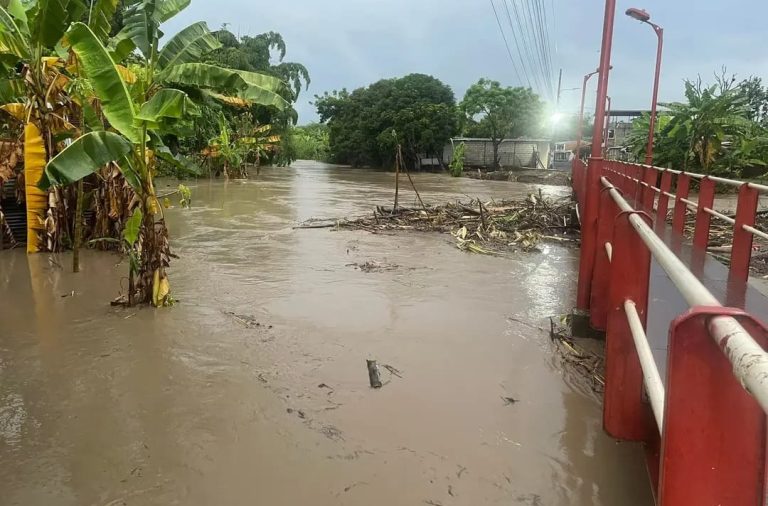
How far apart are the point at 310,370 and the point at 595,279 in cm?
240

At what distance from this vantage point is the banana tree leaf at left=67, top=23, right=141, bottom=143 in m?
4.96

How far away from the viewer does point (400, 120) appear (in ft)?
134

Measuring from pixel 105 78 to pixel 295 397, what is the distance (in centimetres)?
322

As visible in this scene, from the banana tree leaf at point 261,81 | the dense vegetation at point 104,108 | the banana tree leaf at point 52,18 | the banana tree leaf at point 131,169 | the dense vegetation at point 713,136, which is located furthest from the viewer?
the dense vegetation at point 713,136

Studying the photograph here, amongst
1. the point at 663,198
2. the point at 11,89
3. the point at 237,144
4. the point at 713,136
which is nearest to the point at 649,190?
the point at 663,198

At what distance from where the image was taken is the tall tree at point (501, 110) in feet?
133

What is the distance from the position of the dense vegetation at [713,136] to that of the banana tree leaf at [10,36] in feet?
60.6

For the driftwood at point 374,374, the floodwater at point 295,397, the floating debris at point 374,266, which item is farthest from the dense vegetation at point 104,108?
the driftwood at point 374,374

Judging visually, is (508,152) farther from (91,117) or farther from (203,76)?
(91,117)

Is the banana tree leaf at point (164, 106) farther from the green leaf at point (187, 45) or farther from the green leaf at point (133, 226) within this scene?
the green leaf at point (187, 45)

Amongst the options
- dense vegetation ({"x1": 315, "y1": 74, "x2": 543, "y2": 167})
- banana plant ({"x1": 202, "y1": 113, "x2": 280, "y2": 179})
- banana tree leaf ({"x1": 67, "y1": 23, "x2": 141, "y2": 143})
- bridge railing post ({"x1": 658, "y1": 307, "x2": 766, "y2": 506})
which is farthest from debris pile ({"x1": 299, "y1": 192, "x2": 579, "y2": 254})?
dense vegetation ({"x1": 315, "y1": 74, "x2": 543, "y2": 167})

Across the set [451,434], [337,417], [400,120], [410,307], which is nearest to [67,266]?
[410,307]

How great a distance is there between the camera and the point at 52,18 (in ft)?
19.7

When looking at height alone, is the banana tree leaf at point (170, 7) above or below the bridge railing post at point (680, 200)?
above
